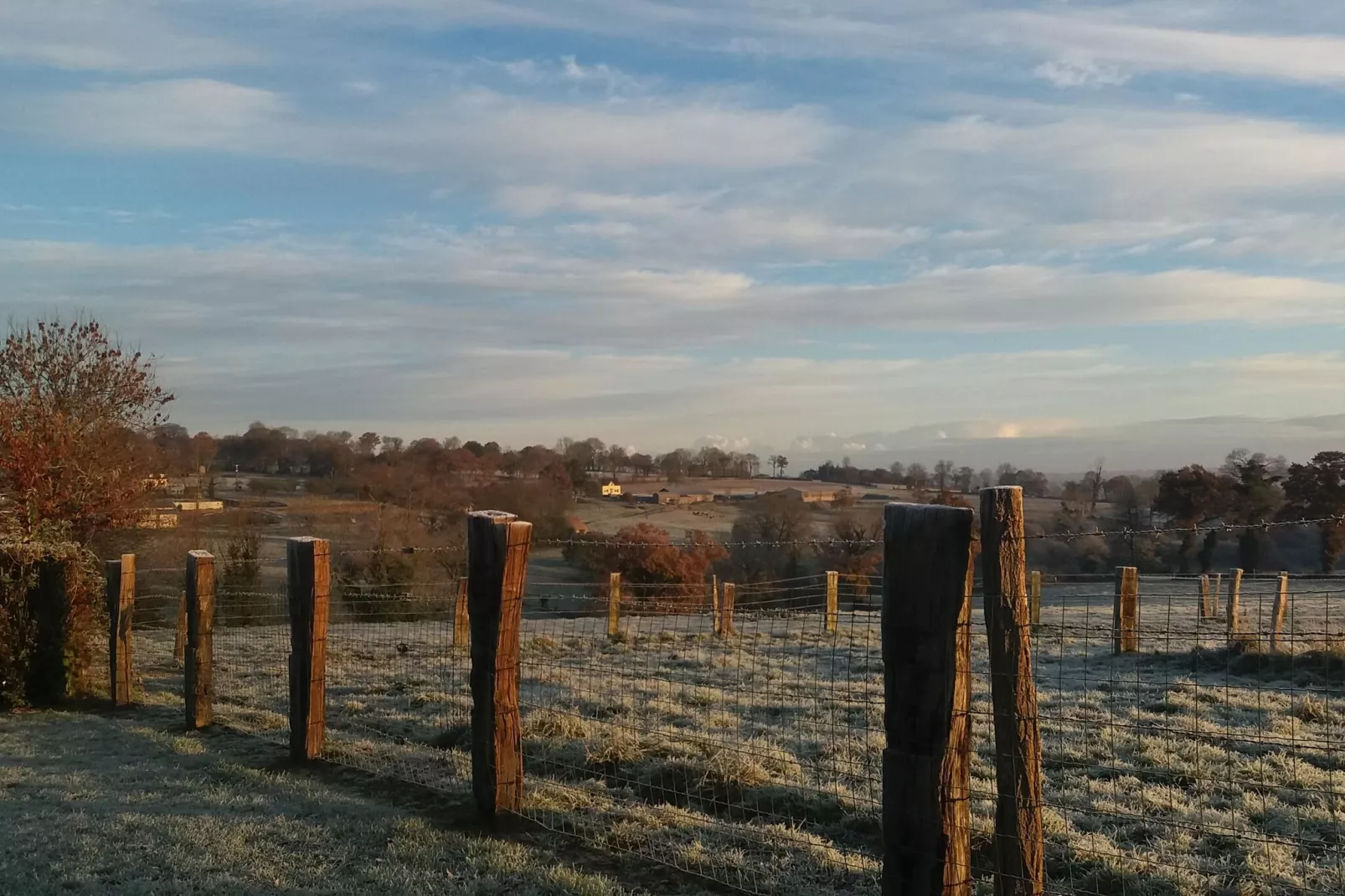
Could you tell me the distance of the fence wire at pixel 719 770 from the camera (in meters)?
5.12

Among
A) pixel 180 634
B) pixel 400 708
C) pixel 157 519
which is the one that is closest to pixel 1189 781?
pixel 400 708

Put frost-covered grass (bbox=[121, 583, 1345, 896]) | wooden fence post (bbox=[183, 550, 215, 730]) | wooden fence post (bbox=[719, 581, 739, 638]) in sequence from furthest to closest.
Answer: wooden fence post (bbox=[719, 581, 739, 638]), wooden fence post (bbox=[183, 550, 215, 730]), frost-covered grass (bbox=[121, 583, 1345, 896])

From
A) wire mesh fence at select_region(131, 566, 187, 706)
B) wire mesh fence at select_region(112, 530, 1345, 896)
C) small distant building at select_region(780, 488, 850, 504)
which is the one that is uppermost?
small distant building at select_region(780, 488, 850, 504)

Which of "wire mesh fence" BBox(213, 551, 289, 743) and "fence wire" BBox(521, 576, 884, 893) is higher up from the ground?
"fence wire" BBox(521, 576, 884, 893)

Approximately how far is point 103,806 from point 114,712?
175 inches

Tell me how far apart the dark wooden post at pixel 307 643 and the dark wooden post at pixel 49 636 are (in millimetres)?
4571

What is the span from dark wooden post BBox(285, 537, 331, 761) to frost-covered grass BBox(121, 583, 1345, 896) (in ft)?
0.95

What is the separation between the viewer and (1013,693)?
3723 mm

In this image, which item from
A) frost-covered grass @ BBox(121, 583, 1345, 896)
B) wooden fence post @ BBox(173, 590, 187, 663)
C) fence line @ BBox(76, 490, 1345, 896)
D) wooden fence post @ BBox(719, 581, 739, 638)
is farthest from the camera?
wooden fence post @ BBox(719, 581, 739, 638)

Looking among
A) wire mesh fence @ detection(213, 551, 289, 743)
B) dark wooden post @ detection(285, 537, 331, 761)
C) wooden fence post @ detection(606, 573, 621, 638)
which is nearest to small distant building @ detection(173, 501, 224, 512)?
wire mesh fence @ detection(213, 551, 289, 743)

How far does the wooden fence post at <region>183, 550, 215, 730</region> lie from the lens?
28.4 ft

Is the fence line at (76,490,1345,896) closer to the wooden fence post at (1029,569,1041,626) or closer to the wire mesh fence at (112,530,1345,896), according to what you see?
the wire mesh fence at (112,530,1345,896)

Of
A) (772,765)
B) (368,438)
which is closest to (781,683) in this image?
(772,765)

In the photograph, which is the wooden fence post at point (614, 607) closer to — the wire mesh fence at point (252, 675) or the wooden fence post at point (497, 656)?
the wire mesh fence at point (252, 675)
